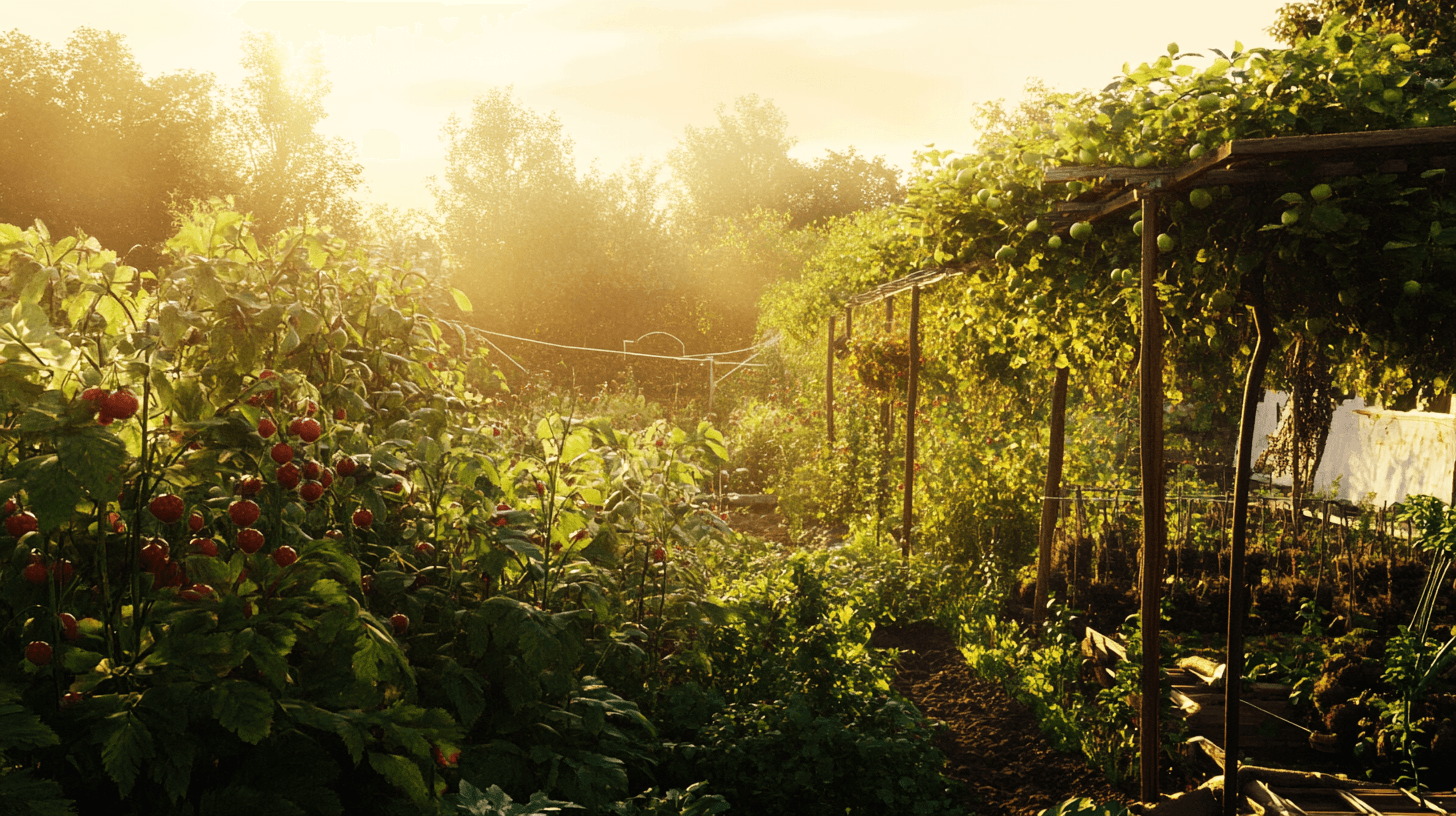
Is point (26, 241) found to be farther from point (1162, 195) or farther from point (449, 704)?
point (1162, 195)

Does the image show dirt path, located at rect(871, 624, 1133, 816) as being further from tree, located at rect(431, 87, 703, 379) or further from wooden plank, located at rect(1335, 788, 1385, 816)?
tree, located at rect(431, 87, 703, 379)

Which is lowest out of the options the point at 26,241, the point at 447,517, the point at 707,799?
the point at 707,799

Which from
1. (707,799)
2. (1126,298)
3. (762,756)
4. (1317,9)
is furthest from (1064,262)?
(1317,9)

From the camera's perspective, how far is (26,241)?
2.10 m

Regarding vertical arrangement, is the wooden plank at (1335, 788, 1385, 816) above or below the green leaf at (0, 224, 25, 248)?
below

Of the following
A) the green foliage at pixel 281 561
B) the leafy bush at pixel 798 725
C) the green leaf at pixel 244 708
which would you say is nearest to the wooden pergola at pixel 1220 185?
the leafy bush at pixel 798 725

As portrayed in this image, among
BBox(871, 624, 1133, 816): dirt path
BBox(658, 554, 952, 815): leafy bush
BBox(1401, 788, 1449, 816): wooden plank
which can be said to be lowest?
BBox(871, 624, 1133, 816): dirt path

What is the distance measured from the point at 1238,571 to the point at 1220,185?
144 centimetres

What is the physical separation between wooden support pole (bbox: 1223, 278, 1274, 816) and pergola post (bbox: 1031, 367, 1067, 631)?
189 cm

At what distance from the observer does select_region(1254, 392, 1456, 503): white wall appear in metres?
10.1

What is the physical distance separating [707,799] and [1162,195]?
9.13ft

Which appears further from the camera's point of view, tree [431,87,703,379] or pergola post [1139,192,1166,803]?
tree [431,87,703,379]

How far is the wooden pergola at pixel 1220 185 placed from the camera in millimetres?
2824

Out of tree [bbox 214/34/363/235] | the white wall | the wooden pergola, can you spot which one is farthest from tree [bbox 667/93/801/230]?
the wooden pergola
